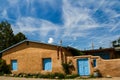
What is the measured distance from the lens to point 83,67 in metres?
25.9

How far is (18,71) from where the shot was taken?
30688mm

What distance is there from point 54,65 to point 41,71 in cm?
215

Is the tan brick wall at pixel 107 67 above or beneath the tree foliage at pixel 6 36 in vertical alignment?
beneath

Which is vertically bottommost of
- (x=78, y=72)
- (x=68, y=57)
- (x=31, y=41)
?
(x=78, y=72)

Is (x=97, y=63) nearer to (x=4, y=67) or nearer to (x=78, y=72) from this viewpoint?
(x=78, y=72)

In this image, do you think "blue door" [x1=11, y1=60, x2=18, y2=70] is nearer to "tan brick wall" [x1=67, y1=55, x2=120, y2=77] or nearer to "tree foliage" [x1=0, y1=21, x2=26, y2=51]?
"tan brick wall" [x1=67, y1=55, x2=120, y2=77]

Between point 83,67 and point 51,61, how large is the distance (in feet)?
14.3

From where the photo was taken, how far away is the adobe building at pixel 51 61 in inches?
966

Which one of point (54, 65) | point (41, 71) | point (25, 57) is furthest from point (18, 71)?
point (54, 65)

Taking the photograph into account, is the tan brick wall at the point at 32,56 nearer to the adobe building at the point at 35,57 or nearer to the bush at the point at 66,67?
the adobe building at the point at 35,57

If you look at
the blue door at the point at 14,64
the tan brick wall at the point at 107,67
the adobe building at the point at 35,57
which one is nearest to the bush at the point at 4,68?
the adobe building at the point at 35,57

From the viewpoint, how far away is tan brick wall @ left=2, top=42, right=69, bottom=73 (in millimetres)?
27453

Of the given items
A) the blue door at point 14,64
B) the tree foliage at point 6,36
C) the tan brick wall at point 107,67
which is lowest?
the tan brick wall at point 107,67

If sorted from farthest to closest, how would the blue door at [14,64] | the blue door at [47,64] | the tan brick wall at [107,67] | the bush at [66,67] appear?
1. the blue door at [14,64]
2. the blue door at [47,64]
3. the bush at [66,67]
4. the tan brick wall at [107,67]
